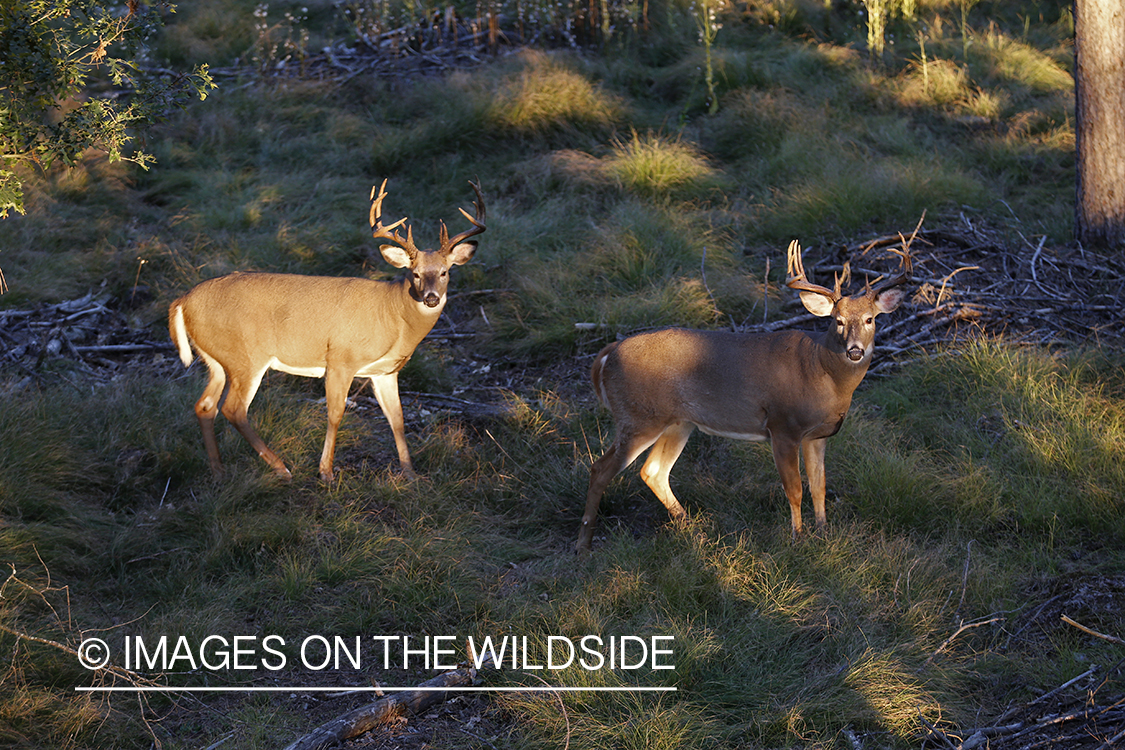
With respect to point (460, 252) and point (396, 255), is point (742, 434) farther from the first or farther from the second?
point (396, 255)

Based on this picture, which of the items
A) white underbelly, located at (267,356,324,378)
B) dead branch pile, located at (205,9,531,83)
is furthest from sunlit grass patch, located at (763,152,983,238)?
dead branch pile, located at (205,9,531,83)

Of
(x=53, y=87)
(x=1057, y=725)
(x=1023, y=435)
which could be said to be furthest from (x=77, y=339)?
(x=1057, y=725)

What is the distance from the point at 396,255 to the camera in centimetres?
645

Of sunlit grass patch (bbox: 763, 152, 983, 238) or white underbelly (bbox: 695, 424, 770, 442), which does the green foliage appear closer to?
white underbelly (bbox: 695, 424, 770, 442)

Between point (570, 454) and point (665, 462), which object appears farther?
point (570, 454)

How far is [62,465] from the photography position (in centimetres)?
579

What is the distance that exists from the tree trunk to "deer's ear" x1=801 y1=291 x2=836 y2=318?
13.4ft

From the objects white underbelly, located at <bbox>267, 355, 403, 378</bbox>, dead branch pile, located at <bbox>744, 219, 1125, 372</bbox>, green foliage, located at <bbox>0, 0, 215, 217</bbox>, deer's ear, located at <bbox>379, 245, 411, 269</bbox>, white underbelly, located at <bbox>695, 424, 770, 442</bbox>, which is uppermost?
green foliage, located at <bbox>0, 0, 215, 217</bbox>

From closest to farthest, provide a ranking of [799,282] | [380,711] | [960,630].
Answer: [380,711] → [960,630] → [799,282]

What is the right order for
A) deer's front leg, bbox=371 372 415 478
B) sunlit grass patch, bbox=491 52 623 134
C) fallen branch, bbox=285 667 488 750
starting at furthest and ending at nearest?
sunlit grass patch, bbox=491 52 623 134
deer's front leg, bbox=371 372 415 478
fallen branch, bbox=285 667 488 750

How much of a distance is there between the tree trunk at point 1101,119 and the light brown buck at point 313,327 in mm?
5119

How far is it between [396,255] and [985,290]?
4414mm

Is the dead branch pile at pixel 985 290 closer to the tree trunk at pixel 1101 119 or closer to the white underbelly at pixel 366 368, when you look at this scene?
the tree trunk at pixel 1101 119

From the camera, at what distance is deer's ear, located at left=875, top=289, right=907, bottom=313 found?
5.32 meters
